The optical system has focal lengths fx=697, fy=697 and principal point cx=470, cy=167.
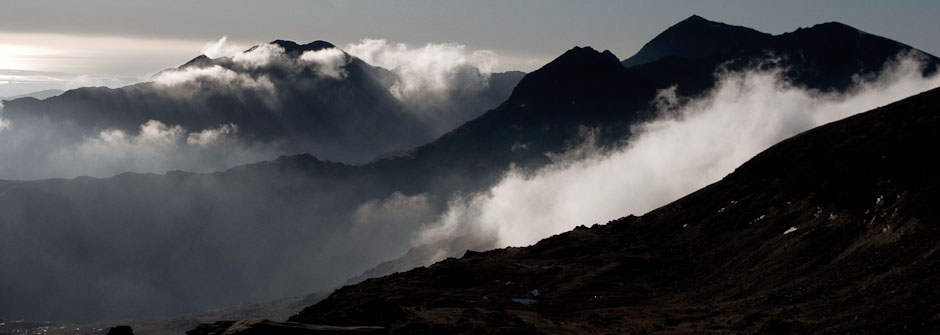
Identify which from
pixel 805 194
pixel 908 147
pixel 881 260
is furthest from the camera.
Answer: pixel 805 194

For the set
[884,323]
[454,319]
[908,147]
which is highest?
[908,147]

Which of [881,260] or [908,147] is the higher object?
[908,147]

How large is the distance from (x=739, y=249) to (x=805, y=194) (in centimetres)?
1801

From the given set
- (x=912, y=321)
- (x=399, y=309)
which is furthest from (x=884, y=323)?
(x=399, y=309)

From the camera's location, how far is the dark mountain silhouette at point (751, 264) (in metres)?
64.1

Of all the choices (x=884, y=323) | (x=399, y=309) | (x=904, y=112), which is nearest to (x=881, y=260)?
(x=884, y=323)

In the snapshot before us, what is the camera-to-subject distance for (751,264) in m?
95.8

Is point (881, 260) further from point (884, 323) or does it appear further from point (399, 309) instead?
point (399, 309)

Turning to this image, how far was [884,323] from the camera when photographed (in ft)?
176

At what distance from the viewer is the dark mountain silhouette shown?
64.1 m

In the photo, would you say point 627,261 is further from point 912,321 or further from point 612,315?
point 912,321

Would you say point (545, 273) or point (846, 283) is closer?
point (846, 283)

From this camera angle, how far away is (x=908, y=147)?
102 metres

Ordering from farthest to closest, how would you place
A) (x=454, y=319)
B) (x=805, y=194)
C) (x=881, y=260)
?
(x=805, y=194) < (x=881, y=260) < (x=454, y=319)
